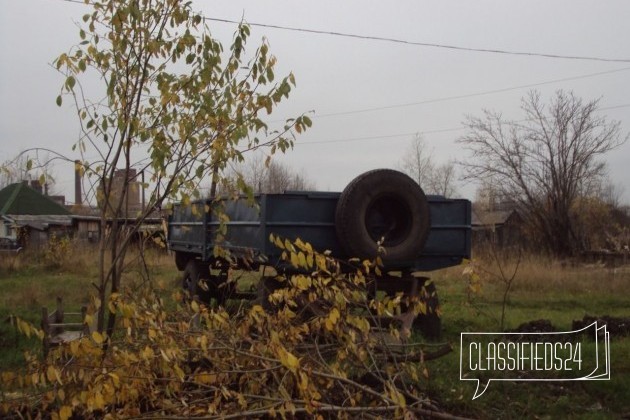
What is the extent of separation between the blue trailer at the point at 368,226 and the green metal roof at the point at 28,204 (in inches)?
1450

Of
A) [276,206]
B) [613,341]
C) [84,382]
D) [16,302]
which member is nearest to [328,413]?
[84,382]

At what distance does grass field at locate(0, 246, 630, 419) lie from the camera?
591cm

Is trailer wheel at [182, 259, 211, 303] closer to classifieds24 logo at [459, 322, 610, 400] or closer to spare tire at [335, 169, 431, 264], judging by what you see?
spare tire at [335, 169, 431, 264]

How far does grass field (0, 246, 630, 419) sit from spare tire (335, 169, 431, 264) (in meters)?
1.00

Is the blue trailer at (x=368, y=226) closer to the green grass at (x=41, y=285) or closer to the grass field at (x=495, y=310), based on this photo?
the grass field at (x=495, y=310)

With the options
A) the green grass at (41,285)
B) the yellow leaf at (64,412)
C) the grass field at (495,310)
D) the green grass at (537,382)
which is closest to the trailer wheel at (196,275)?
the green grass at (41,285)

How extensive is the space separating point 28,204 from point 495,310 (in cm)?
3862

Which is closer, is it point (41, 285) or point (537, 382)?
point (537, 382)

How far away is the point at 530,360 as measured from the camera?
23.6 feet

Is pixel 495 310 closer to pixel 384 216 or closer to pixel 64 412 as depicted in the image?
pixel 384 216

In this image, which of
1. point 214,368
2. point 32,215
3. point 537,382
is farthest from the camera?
point 32,215

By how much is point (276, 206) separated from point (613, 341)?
14.9 feet

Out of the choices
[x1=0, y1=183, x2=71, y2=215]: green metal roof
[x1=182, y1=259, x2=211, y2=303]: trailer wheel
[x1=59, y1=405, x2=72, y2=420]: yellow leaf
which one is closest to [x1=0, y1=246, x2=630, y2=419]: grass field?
[x1=182, y1=259, x2=211, y2=303]: trailer wheel

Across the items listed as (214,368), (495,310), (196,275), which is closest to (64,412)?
(214,368)
